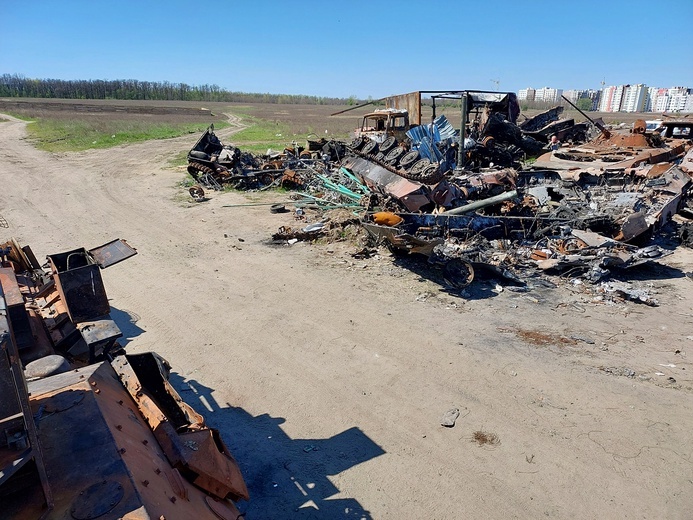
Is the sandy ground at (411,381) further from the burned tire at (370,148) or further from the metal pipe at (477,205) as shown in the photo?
the burned tire at (370,148)

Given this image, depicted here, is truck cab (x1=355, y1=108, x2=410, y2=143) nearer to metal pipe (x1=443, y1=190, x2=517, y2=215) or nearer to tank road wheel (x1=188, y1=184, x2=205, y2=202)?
tank road wheel (x1=188, y1=184, x2=205, y2=202)

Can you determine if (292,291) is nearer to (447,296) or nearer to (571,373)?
(447,296)

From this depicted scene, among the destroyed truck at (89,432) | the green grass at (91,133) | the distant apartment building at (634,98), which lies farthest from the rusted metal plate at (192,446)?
the distant apartment building at (634,98)

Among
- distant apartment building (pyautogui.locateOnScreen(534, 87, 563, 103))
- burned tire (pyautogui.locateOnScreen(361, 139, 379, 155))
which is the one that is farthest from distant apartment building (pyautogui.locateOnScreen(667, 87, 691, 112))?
burned tire (pyautogui.locateOnScreen(361, 139, 379, 155))

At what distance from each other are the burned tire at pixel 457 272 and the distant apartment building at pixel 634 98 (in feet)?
356

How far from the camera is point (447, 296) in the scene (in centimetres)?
812

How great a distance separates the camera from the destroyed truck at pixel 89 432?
2205 mm

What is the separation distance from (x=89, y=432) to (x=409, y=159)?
1081cm

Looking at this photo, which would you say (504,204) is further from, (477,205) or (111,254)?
(111,254)

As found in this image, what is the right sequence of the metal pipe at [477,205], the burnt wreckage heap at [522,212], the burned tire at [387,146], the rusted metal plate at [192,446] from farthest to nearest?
the burned tire at [387,146], the metal pipe at [477,205], the burnt wreckage heap at [522,212], the rusted metal plate at [192,446]

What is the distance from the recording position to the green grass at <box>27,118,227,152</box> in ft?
87.4

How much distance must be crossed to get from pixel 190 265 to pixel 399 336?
5052 millimetres

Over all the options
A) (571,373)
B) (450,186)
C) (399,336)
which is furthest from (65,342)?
(450,186)

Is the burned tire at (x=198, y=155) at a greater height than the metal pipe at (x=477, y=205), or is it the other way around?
the burned tire at (x=198, y=155)
